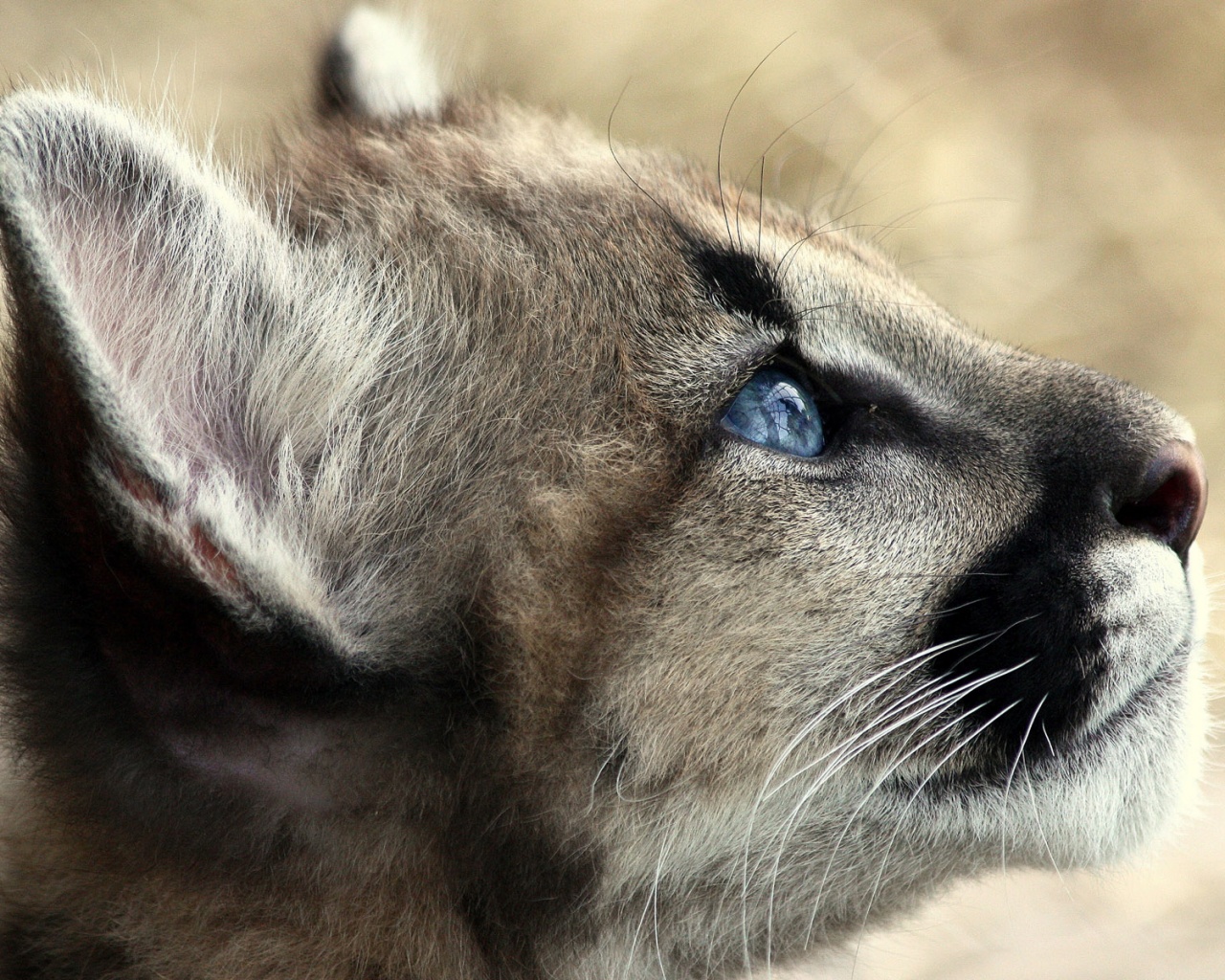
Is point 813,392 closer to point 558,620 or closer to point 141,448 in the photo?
point 558,620

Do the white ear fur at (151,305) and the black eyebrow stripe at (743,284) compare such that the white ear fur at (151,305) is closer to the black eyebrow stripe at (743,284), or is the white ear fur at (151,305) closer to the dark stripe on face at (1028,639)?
the black eyebrow stripe at (743,284)

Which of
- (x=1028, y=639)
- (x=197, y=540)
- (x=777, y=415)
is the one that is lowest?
(x=197, y=540)

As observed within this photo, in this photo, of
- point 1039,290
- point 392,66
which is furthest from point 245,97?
point 1039,290

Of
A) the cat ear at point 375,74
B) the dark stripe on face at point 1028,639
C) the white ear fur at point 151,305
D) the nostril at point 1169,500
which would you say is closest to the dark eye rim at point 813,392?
the dark stripe on face at point 1028,639

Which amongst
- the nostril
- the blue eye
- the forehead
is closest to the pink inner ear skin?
the forehead

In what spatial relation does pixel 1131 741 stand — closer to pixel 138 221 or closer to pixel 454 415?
pixel 454 415

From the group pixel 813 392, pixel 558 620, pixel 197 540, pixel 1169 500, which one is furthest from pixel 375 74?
pixel 1169 500
